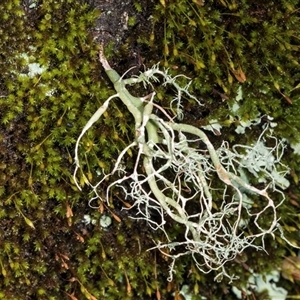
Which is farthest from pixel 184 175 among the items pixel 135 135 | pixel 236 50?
pixel 236 50

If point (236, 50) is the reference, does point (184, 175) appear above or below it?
below

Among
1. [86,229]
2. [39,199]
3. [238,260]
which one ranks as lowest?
[238,260]

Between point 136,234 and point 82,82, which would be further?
point 136,234

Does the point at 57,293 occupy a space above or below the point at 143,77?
below

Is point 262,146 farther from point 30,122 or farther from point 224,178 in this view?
point 30,122

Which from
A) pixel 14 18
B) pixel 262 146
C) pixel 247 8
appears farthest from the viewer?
pixel 262 146

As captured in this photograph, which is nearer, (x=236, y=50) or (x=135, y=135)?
(x=135, y=135)

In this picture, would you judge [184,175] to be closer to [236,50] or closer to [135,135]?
[135,135]

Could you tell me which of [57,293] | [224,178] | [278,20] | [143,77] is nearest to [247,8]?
[278,20]
